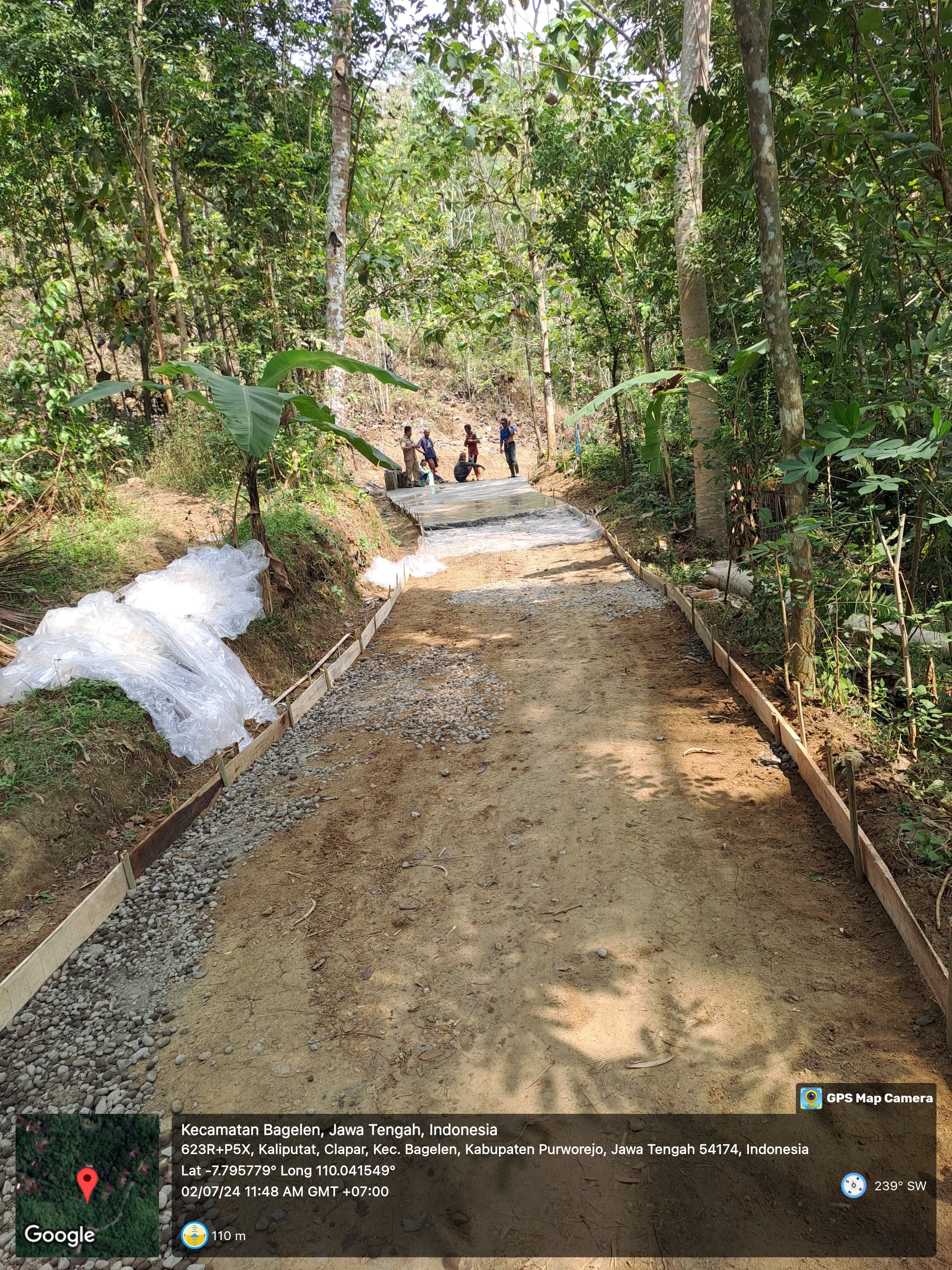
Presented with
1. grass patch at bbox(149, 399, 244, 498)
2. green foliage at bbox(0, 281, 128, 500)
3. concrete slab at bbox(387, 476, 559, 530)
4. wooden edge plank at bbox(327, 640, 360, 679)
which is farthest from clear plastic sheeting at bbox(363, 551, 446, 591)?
green foliage at bbox(0, 281, 128, 500)

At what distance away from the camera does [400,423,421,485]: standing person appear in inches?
758

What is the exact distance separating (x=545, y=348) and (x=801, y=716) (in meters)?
14.4

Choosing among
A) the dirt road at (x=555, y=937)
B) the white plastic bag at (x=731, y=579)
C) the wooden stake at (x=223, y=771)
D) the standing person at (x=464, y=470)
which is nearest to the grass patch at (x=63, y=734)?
the wooden stake at (x=223, y=771)

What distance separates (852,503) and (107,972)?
24.2 feet

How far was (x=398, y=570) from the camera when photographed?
35.5 feet

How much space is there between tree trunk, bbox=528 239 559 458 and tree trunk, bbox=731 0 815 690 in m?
11.1

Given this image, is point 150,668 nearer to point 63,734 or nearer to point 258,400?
point 63,734

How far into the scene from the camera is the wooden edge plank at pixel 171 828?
4.20 meters

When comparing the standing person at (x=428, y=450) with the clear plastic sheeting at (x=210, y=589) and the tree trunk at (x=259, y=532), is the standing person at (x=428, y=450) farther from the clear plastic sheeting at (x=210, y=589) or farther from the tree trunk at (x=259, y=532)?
the clear plastic sheeting at (x=210, y=589)

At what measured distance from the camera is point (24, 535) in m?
6.23

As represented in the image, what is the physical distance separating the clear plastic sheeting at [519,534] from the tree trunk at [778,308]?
6.96m

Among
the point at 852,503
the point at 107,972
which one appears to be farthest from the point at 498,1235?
the point at 852,503

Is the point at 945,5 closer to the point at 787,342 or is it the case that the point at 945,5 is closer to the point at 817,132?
the point at 817,132

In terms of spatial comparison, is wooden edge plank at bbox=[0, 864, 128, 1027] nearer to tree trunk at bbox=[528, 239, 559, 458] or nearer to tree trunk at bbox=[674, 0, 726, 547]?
tree trunk at bbox=[674, 0, 726, 547]
